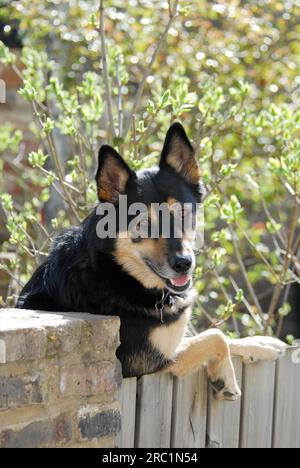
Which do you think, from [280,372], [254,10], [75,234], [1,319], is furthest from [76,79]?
[1,319]

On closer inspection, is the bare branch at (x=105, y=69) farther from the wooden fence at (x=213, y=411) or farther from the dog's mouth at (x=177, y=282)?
the wooden fence at (x=213, y=411)

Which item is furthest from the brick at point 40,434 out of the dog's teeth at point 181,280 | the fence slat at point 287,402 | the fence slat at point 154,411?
the fence slat at point 287,402

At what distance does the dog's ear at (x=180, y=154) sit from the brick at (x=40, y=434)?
153cm

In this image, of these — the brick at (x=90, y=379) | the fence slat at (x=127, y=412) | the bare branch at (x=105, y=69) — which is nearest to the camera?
the brick at (x=90, y=379)

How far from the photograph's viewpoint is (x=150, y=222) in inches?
150

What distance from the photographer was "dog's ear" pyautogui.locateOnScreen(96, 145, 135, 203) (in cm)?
373

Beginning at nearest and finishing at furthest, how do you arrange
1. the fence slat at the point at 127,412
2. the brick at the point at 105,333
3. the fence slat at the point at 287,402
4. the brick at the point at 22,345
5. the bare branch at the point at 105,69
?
the brick at the point at 22,345, the brick at the point at 105,333, the fence slat at the point at 127,412, the fence slat at the point at 287,402, the bare branch at the point at 105,69

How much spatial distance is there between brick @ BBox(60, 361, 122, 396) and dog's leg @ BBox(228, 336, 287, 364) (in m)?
0.86

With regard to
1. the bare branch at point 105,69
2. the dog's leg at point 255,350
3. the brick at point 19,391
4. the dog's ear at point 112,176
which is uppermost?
the bare branch at point 105,69

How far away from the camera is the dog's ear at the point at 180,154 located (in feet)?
12.9

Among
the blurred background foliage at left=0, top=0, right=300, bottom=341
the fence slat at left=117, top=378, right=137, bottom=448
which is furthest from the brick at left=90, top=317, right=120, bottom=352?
the blurred background foliage at left=0, top=0, right=300, bottom=341

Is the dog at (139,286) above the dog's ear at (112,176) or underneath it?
underneath
